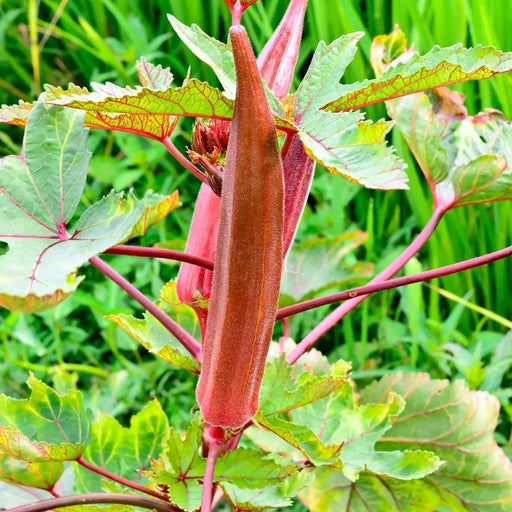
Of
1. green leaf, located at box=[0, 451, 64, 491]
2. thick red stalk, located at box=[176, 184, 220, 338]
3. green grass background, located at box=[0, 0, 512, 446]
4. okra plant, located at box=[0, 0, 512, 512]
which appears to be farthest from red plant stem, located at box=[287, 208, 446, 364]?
green grass background, located at box=[0, 0, 512, 446]

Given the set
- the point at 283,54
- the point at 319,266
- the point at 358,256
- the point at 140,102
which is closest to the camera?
the point at 140,102

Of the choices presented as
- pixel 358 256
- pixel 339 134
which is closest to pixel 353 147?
pixel 339 134

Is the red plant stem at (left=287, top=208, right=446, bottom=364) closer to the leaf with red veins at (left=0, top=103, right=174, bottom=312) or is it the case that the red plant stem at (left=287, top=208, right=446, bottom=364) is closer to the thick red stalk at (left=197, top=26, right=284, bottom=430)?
the thick red stalk at (left=197, top=26, right=284, bottom=430)

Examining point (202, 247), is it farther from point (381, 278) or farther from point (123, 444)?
point (123, 444)

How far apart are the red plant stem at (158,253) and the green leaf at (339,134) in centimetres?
12

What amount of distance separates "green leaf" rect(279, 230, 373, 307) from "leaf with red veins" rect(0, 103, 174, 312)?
0.44 metres

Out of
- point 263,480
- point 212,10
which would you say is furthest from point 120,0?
point 263,480

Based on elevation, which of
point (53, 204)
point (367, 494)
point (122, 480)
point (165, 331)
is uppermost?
point (53, 204)

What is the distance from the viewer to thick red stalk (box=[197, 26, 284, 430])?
0.42 m

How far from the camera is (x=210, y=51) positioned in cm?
45

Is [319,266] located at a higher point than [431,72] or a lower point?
lower

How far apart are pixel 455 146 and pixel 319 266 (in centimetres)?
26

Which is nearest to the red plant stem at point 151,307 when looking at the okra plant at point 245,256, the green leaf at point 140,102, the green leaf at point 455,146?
the okra plant at point 245,256

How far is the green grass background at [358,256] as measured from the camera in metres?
1.15
